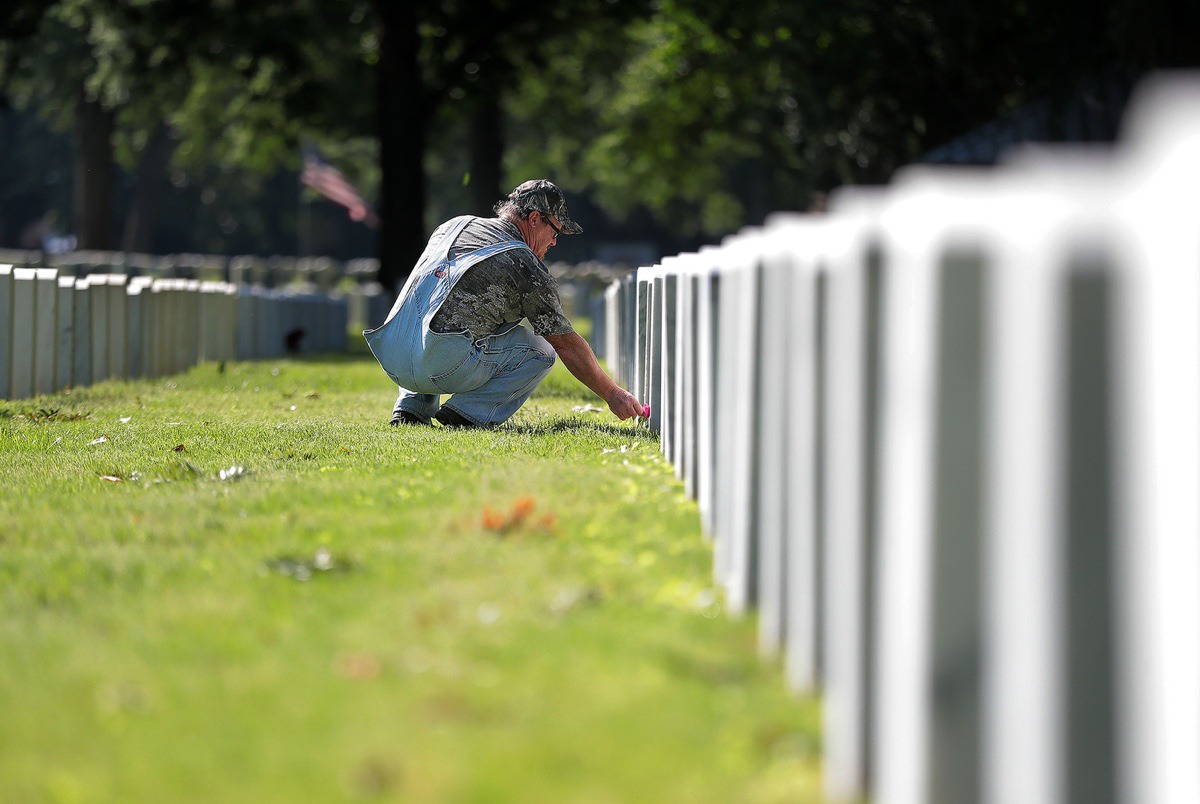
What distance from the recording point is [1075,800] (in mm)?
1764

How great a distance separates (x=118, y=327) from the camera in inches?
476

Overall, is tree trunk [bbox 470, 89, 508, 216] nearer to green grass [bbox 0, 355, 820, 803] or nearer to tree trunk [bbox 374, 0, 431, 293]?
tree trunk [bbox 374, 0, 431, 293]

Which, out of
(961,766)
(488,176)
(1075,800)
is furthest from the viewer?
(488,176)

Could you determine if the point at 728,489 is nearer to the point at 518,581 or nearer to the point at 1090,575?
the point at 518,581

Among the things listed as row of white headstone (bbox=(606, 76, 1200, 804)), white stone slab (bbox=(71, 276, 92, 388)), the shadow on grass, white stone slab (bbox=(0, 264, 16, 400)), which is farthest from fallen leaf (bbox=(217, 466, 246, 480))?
white stone slab (bbox=(71, 276, 92, 388))

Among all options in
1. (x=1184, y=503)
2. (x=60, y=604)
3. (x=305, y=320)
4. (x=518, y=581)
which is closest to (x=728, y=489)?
(x=518, y=581)

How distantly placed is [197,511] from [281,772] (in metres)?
2.48

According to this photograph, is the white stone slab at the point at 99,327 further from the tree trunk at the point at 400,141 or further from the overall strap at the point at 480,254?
the tree trunk at the point at 400,141

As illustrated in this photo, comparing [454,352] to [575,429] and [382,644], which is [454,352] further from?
[382,644]

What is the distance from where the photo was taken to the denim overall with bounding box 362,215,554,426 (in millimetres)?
7398

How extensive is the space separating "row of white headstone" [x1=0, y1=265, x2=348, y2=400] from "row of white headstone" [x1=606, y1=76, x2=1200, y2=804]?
827 centimetres

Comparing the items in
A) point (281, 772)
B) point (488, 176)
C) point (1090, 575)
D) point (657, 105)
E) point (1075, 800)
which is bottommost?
point (281, 772)

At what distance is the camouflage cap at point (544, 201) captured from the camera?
7.65 metres

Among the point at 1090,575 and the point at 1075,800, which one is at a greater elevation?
the point at 1090,575
